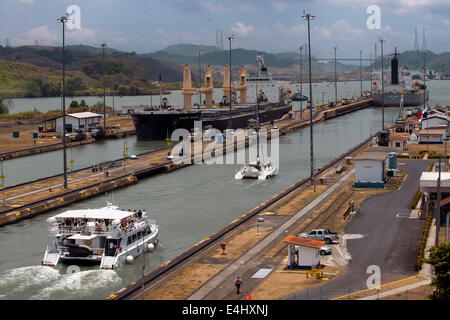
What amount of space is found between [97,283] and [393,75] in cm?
13646

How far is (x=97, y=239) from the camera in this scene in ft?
89.1

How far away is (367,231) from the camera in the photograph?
29.4 m

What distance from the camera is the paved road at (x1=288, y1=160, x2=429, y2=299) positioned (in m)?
21.8

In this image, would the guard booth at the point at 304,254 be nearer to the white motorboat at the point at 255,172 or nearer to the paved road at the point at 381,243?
the paved road at the point at 381,243

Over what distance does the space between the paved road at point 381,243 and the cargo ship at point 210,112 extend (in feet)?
97.2

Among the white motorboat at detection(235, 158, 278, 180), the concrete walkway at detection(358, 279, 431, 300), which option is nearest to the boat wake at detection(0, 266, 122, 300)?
the concrete walkway at detection(358, 279, 431, 300)

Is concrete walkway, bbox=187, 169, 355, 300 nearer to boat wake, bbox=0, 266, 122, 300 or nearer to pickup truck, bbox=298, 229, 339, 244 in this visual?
pickup truck, bbox=298, 229, 339, 244

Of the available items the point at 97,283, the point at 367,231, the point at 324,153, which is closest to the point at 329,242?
the point at 367,231

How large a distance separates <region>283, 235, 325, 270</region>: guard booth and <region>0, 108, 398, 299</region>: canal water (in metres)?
6.07

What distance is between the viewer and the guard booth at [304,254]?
23.8 meters

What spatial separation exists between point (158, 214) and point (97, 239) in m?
9.68

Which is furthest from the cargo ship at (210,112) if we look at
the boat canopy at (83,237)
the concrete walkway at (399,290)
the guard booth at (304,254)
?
the concrete walkway at (399,290)

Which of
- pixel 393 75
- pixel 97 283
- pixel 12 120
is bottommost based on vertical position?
pixel 97 283
